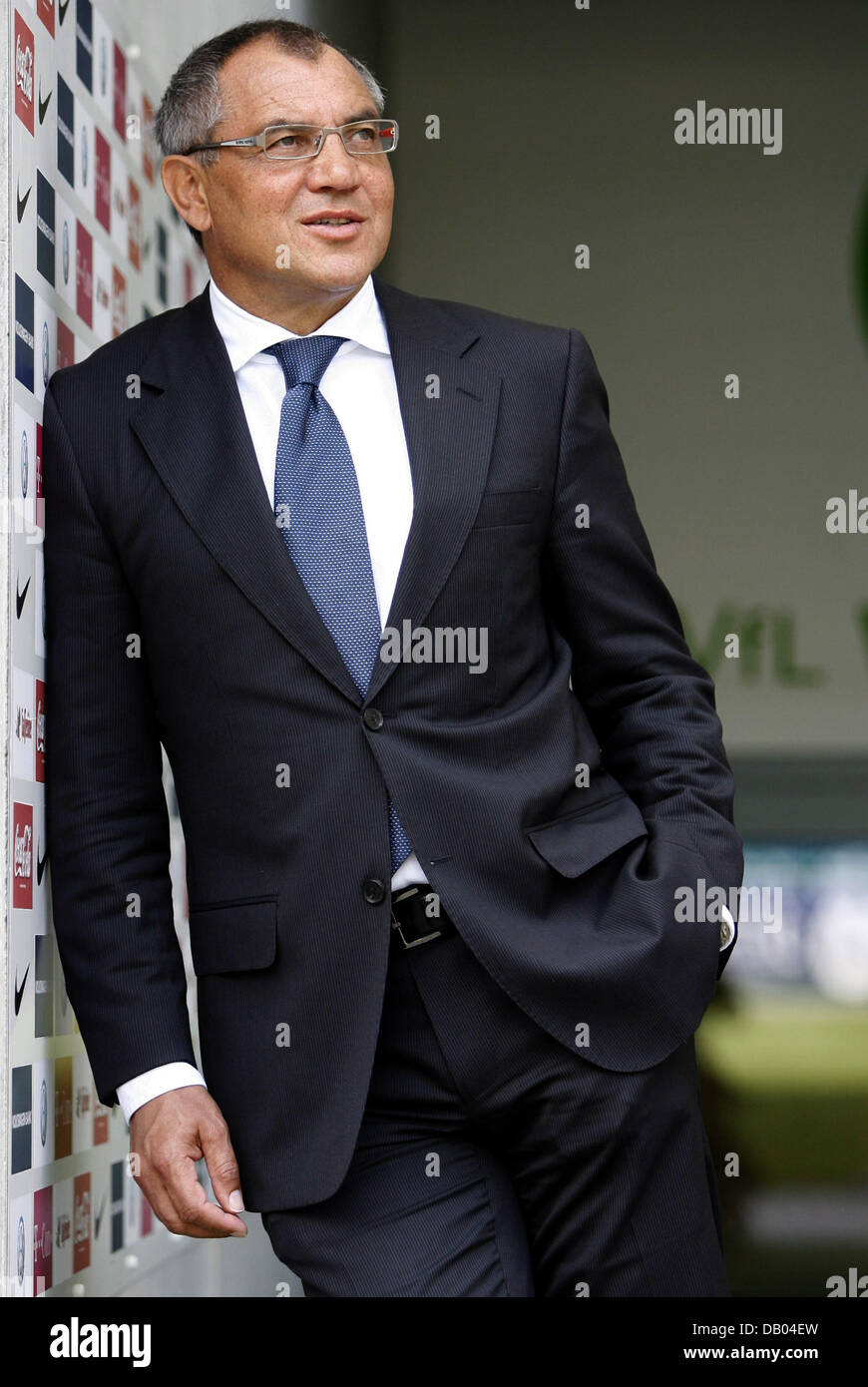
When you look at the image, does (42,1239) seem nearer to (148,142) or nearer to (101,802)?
(101,802)

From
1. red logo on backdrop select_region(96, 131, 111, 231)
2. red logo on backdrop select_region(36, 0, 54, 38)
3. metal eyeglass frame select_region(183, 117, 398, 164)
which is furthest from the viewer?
red logo on backdrop select_region(96, 131, 111, 231)

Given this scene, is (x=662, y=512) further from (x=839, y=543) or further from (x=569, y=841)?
(x=569, y=841)

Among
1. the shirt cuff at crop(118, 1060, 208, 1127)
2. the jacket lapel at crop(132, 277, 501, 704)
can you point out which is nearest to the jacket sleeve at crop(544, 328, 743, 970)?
the jacket lapel at crop(132, 277, 501, 704)

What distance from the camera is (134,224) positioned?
8.90 ft

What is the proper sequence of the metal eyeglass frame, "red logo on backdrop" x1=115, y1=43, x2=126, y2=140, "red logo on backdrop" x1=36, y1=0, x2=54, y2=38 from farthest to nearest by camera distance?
"red logo on backdrop" x1=115, y1=43, x2=126, y2=140 → "red logo on backdrop" x1=36, y1=0, x2=54, y2=38 → the metal eyeglass frame

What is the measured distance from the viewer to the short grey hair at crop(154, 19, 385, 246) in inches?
75.5

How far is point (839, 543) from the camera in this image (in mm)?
4738

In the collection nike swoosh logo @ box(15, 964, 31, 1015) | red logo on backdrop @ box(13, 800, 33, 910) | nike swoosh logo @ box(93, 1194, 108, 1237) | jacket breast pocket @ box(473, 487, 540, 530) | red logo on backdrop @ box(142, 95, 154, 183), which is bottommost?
nike swoosh logo @ box(93, 1194, 108, 1237)

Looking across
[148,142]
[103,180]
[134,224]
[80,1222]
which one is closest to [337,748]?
[80,1222]

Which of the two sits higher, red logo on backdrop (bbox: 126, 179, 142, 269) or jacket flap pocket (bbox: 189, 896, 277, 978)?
red logo on backdrop (bbox: 126, 179, 142, 269)

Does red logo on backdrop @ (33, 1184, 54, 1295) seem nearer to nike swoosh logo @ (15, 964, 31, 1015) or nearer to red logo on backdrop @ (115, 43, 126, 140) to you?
nike swoosh logo @ (15, 964, 31, 1015)

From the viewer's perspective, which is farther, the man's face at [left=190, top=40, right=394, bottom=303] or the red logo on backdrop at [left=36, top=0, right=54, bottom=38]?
the red logo on backdrop at [left=36, top=0, right=54, bottom=38]

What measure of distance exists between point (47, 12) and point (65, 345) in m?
0.39
